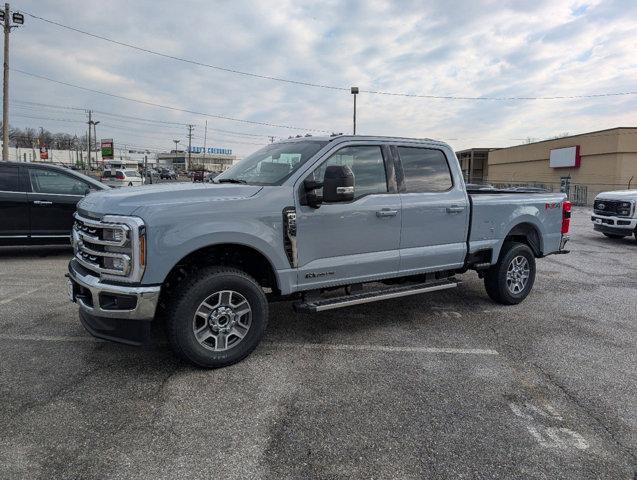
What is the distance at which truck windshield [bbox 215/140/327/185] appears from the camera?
4.47 metres

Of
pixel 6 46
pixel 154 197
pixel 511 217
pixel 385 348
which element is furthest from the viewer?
pixel 6 46

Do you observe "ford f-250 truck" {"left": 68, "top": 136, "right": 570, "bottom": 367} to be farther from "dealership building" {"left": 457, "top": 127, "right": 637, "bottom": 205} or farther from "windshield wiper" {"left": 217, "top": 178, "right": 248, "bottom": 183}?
"dealership building" {"left": 457, "top": 127, "right": 637, "bottom": 205}

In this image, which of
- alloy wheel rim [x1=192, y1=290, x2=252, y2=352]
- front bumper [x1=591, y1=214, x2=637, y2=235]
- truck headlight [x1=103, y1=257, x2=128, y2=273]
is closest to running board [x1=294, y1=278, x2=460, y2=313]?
alloy wheel rim [x1=192, y1=290, x2=252, y2=352]

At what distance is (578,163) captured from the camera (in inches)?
1387

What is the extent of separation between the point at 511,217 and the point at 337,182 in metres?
3.02

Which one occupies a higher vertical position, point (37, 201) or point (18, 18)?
point (18, 18)

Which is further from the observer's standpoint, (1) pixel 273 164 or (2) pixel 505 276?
(2) pixel 505 276

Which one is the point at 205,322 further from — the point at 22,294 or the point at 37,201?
the point at 37,201

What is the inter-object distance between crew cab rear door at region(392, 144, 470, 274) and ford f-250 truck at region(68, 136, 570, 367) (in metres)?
0.02

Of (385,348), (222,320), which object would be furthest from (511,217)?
(222,320)

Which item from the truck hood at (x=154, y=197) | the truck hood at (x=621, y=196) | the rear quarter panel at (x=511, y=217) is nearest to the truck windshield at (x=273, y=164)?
the truck hood at (x=154, y=197)

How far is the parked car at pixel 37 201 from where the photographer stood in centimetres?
825

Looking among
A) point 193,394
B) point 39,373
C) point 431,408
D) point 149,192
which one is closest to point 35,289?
point 39,373

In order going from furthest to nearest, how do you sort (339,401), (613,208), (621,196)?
(613,208), (621,196), (339,401)
